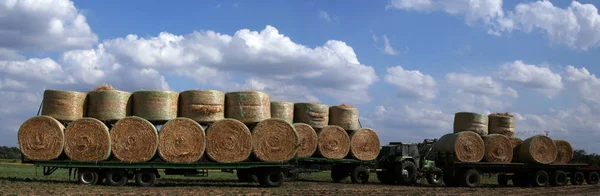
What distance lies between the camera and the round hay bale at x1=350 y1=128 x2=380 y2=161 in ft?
80.2

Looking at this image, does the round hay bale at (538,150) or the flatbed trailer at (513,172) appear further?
the round hay bale at (538,150)

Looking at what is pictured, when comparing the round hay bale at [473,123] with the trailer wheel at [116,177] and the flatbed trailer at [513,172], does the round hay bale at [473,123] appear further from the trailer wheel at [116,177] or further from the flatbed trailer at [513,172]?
the trailer wheel at [116,177]

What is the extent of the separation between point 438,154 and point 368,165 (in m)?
2.89

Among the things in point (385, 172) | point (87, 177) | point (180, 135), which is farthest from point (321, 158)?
point (87, 177)

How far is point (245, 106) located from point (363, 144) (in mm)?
6882

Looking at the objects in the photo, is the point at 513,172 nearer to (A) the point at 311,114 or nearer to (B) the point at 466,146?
(B) the point at 466,146

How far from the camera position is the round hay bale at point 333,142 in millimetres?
23623

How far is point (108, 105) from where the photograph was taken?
18.5m

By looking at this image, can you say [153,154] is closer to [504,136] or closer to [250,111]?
[250,111]

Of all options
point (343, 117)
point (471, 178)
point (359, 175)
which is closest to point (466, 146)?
point (471, 178)

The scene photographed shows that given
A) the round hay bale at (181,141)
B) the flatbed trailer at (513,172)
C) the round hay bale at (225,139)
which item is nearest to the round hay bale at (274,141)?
the round hay bale at (225,139)

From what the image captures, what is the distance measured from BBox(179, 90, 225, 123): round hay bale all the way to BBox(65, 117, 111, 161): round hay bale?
2481 mm

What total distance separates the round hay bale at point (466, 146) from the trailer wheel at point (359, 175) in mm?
3477

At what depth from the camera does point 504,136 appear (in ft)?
78.9
